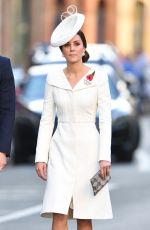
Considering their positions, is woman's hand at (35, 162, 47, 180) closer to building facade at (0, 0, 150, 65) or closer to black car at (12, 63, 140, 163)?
black car at (12, 63, 140, 163)

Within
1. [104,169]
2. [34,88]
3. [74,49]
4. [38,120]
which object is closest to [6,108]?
[74,49]

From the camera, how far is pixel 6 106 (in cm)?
844

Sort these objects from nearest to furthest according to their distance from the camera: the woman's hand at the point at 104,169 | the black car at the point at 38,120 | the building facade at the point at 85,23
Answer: the woman's hand at the point at 104,169, the black car at the point at 38,120, the building facade at the point at 85,23

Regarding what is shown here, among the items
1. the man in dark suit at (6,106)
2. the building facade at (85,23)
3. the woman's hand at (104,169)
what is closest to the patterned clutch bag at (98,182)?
the woman's hand at (104,169)

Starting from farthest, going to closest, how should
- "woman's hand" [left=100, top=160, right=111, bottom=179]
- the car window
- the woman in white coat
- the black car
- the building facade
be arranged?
the building facade < the car window < the black car < the woman in white coat < "woman's hand" [left=100, top=160, right=111, bottom=179]

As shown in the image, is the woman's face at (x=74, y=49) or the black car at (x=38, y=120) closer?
the woman's face at (x=74, y=49)

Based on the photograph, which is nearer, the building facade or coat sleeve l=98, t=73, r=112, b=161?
coat sleeve l=98, t=73, r=112, b=161

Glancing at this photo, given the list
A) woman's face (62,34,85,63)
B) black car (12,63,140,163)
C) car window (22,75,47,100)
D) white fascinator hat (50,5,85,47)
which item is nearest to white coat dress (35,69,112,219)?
woman's face (62,34,85,63)

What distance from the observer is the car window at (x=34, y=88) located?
19.8 meters

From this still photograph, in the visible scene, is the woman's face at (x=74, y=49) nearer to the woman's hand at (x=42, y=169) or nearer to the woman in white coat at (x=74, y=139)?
the woman in white coat at (x=74, y=139)

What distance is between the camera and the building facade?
38219 millimetres

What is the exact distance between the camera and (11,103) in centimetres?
844

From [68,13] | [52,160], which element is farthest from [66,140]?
[68,13]

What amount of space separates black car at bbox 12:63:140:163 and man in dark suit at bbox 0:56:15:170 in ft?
35.1
